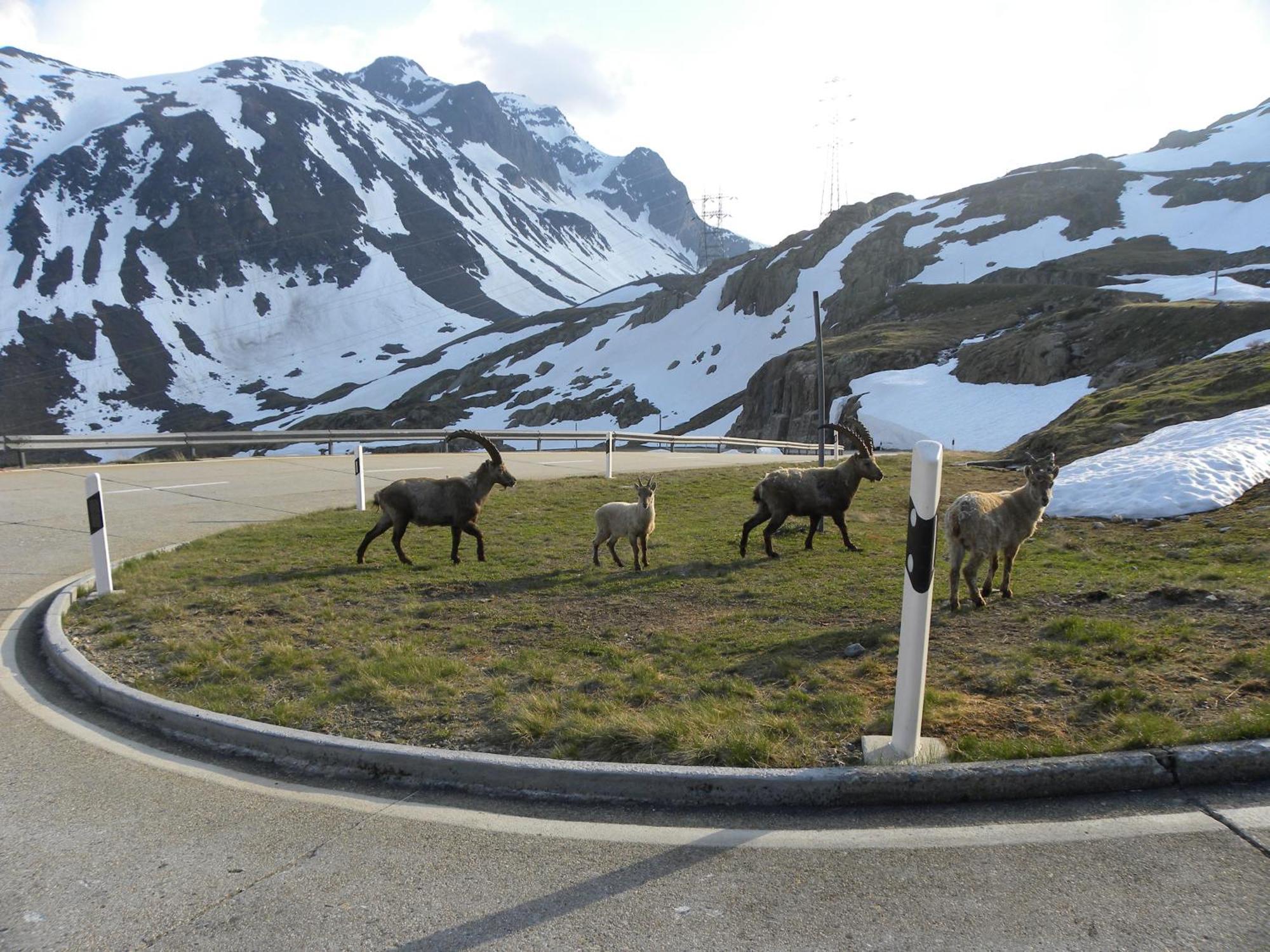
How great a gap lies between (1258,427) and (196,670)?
18060mm

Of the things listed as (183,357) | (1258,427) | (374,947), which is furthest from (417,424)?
(374,947)

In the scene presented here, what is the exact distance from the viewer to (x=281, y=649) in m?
6.62

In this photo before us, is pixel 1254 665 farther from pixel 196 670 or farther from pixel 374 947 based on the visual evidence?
pixel 196 670

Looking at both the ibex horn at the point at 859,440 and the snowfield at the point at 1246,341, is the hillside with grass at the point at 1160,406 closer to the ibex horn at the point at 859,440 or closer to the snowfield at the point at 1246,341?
the ibex horn at the point at 859,440

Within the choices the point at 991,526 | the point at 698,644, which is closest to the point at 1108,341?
the point at 991,526

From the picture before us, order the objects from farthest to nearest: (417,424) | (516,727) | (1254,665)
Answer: (417,424) → (1254,665) → (516,727)

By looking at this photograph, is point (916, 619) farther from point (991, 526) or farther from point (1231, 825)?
point (991, 526)

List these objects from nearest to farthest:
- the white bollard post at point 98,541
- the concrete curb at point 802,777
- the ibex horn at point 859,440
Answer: the concrete curb at point 802,777 → the white bollard post at point 98,541 → the ibex horn at point 859,440

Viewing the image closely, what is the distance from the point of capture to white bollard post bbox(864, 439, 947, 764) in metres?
4.29

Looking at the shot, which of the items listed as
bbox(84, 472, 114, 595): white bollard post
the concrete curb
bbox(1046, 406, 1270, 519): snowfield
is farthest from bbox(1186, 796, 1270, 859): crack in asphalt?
bbox(1046, 406, 1270, 519): snowfield

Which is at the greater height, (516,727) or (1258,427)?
(1258,427)

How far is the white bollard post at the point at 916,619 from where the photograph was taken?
4293 millimetres

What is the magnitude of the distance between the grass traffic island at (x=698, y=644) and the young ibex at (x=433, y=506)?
38 centimetres

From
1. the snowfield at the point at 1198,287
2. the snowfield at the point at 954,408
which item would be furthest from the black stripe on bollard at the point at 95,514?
the snowfield at the point at 1198,287
